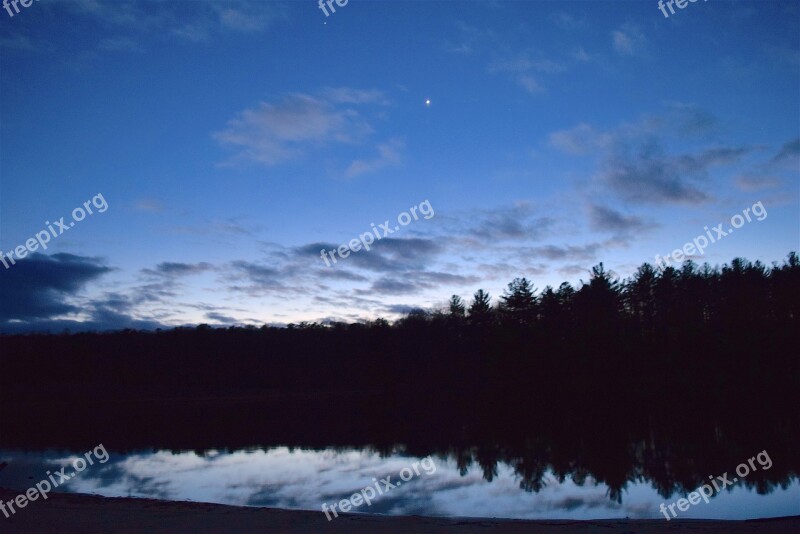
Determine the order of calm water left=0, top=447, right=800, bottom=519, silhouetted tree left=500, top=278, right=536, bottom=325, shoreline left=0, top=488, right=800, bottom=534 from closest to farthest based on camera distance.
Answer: shoreline left=0, top=488, right=800, bottom=534
calm water left=0, top=447, right=800, bottom=519
silhouetted tree left=500, top=278, right=536, bottom=325

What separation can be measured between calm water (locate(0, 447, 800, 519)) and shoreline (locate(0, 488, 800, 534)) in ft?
6.31

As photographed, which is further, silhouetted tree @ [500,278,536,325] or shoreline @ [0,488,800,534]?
silhouetted tree @ [500,278,536,325]

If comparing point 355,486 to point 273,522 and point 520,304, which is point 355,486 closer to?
point 273,522

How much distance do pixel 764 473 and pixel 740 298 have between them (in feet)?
133

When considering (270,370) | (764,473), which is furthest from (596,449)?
(270,370)

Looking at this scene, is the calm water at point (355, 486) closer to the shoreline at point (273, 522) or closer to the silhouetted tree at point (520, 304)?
the shoreline at point (273, 522)

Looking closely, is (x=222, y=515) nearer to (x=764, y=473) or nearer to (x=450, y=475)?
(x=450, y=475)

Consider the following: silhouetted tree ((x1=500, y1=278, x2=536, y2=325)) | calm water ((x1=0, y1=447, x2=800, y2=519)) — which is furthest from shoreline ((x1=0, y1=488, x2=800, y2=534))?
silhouetted tree ((x1=500, y1=278, x2=536, y2=325))

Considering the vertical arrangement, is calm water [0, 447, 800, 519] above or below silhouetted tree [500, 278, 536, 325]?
below

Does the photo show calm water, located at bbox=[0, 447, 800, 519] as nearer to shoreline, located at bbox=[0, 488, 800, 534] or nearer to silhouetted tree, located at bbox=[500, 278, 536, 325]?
shoreline, located at bbox=[0, 488, 800, 534]

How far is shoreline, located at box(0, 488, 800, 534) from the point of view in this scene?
1043cm

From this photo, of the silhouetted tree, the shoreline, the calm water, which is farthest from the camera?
the silhouetted tree

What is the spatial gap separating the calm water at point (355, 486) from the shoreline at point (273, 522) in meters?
1.92

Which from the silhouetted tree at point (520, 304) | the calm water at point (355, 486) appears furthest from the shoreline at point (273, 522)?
the silhouetted tree at point (520, 304)
